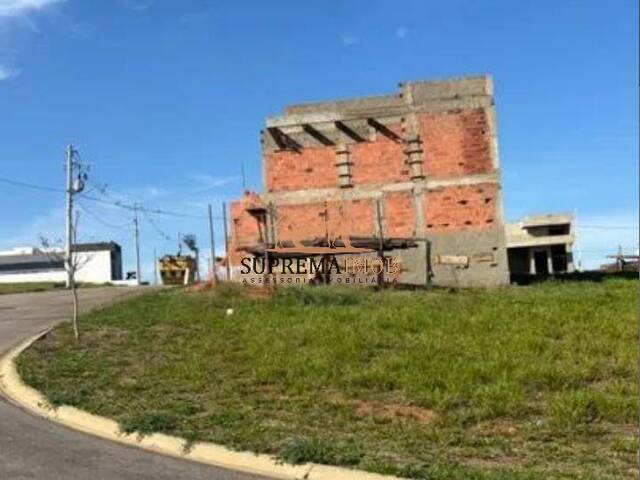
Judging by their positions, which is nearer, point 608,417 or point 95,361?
point 608,417

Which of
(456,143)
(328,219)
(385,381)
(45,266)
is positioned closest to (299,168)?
(328,219)

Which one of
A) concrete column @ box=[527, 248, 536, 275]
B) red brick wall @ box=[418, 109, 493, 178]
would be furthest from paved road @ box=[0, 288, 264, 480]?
concrete column @ box=[527, 248, 536, 275]

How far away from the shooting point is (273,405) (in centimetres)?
915

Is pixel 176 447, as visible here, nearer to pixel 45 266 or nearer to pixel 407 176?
pixel 407 176

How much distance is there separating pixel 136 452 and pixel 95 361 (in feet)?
15.5

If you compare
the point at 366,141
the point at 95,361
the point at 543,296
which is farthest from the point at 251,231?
the point at 95,361

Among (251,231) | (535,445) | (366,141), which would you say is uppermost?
(366,141)

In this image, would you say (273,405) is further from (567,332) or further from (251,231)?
(251,231)

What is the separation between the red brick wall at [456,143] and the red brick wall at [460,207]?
22.3 inches

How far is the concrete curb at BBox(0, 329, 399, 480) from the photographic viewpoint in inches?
266

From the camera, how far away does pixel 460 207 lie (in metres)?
25.8

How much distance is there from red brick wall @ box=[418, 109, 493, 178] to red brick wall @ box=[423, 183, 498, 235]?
567mm

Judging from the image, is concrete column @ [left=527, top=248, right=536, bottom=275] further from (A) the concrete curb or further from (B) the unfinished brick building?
(A) the concrete curb

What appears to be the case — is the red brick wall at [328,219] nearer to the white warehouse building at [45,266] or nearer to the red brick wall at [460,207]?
the red brick wall at [460,207]
